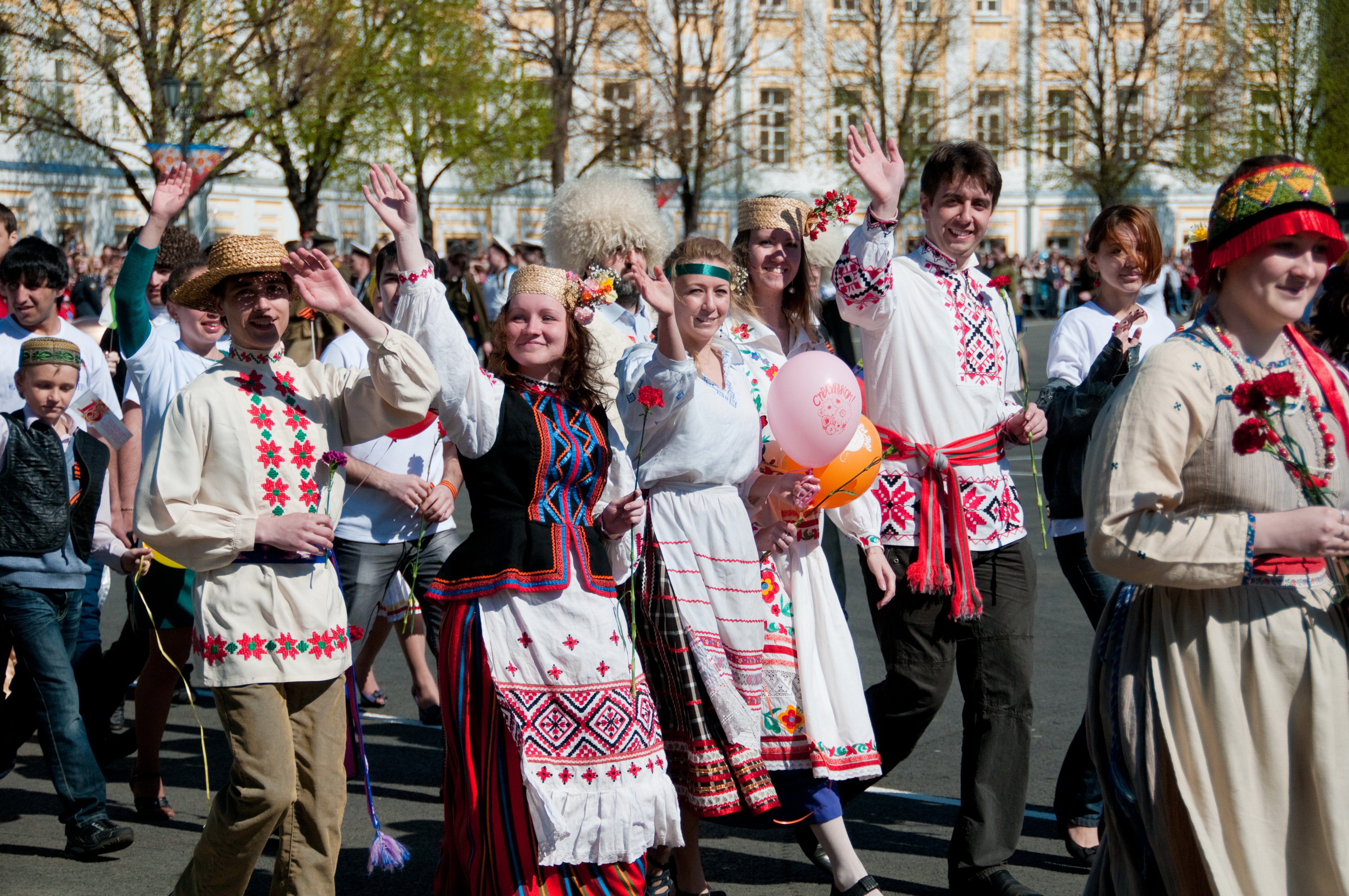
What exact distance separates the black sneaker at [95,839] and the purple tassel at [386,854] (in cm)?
126

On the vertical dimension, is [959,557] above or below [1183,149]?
below

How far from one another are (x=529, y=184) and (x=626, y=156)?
4.94 m

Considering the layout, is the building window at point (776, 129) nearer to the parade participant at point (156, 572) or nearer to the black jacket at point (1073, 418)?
the parade participant at point (156, 572)

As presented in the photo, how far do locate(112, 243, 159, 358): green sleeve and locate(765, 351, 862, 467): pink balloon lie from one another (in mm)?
1876

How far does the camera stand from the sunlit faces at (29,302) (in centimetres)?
562

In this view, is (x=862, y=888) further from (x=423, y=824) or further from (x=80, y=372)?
(x=80, y=372)

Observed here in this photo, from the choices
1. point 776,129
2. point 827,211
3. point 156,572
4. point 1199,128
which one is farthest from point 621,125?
point 827,211

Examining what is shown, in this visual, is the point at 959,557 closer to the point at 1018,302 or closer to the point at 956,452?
the point at 956,452

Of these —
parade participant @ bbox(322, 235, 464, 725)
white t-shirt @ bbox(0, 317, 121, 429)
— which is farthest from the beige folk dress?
white t-shirt @ bbox(0, 317, 121, 429)

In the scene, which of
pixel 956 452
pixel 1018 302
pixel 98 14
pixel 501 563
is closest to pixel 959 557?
pixel 956 452

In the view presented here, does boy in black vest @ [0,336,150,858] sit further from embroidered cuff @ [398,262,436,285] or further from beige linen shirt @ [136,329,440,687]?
embroidered cuff @ [398,262,436,285]

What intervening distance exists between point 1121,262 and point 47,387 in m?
3.64

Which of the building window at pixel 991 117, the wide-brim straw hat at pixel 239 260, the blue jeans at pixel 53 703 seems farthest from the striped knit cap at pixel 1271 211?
the building window at pixel 991 117

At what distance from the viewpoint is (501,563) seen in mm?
3703
